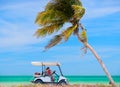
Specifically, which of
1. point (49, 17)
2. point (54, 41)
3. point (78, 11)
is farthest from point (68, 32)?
point (49, 17)

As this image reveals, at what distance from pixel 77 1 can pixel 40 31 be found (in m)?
2.75

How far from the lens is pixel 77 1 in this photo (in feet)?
90.2

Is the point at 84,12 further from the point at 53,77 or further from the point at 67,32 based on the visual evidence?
the point at 53,77

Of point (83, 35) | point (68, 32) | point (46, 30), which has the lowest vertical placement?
point (83, 35)

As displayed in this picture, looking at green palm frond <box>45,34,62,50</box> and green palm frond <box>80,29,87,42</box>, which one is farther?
green palm frond <box>45,34,62,50</box>

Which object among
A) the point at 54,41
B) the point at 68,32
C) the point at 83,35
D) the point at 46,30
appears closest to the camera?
the point at 83,35

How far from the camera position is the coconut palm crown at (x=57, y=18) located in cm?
2683

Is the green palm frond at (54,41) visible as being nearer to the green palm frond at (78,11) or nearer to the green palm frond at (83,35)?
the green palm frond at (83,35)

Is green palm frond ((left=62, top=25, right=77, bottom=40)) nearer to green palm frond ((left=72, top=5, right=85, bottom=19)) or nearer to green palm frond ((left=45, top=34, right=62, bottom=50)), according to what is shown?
green palm frond ((left=45, top=34, right=62, bottom=50))

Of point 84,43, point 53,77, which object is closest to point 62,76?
point 53,77

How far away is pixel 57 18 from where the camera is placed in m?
27.4

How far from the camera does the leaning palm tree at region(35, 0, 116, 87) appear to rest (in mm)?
26656

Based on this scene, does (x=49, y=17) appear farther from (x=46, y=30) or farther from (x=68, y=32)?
(x=68, y=32)

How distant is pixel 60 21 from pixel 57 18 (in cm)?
25
